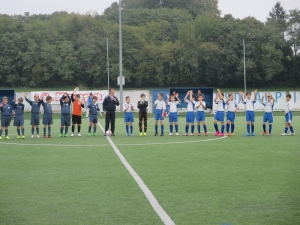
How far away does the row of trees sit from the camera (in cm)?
7431

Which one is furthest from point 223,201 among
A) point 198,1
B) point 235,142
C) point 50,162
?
point 198,1

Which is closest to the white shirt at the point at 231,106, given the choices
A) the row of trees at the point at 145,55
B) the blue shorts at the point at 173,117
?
the blue shorts at the point at 173,117

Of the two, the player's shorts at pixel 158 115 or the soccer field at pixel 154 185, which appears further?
the player's shorts at pixel 158 115

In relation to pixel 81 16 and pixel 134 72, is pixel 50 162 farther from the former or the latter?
pixel 81 16

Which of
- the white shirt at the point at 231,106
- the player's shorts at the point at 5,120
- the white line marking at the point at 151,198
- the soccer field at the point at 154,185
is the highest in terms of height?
the white shirt at the point at 231,106

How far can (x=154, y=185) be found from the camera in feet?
33.2

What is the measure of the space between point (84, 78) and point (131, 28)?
1203 centimetres

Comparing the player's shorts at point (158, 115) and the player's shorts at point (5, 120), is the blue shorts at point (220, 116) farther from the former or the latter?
the player's shorts at point (5, 120)

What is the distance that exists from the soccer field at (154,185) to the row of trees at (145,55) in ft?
191

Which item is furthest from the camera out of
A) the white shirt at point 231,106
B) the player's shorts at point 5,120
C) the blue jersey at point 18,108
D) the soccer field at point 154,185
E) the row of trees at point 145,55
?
the row of trees at point 145,55

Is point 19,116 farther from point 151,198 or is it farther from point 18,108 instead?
point 151,198

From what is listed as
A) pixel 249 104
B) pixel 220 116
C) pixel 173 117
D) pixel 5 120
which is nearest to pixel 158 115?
pixel 173 117

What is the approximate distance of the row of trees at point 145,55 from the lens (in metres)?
74.3

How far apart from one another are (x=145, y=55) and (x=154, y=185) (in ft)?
231
